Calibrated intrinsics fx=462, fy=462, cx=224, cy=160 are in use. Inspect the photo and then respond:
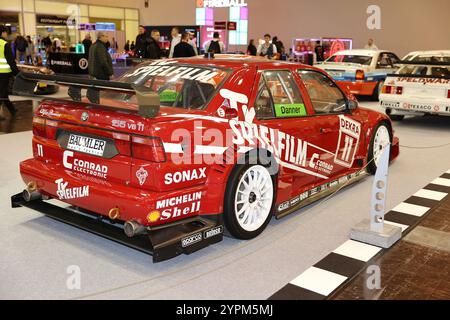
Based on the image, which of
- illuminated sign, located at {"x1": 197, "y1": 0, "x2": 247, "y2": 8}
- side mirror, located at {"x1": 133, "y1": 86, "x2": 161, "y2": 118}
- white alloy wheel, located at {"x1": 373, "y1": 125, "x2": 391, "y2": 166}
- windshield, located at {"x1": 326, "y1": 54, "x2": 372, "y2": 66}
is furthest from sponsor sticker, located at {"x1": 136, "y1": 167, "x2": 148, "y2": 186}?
illuminated sign, located at {"x1": 197, "y1": 0, "x2": 247, "y2": 8}

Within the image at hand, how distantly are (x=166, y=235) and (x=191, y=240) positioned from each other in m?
0.18

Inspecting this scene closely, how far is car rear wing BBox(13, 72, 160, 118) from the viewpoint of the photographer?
2934 millimetres

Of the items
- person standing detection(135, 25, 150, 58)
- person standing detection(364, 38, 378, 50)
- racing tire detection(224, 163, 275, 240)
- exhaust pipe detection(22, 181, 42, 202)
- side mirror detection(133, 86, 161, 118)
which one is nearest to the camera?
side mirror detection(133, 86, 161, 118)

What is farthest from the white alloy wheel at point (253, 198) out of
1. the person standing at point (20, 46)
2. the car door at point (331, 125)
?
the person standing at point (20, 46)

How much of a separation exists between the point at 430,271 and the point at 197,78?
2248 mm

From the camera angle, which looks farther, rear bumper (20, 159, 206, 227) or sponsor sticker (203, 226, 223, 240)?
sponsor sticker (203, 226, 223, 240)

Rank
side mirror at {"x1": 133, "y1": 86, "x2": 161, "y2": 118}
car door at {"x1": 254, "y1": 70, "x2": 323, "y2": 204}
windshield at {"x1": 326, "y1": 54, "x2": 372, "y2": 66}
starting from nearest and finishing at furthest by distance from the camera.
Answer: side mirror at {"x1": 133, "y1": 86, "x2": 161, "y2": 118}, car door at {"x1": 254, "y1": 70, "x2": 323, "y2": 204}, windshield at {"x1": 326, "y1": 54, "x2": 372, "y2": 66}

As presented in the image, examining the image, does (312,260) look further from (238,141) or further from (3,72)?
(3,72)

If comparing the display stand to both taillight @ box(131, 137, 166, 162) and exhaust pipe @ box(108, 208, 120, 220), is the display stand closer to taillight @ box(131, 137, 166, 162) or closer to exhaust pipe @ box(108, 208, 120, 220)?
taillight @ box(131, 137, 166, 162)

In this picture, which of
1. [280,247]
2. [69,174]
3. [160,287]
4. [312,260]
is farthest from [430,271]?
[69,174]

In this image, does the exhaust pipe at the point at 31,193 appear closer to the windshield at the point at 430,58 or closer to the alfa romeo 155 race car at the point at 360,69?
the windshield at the point at 430,58

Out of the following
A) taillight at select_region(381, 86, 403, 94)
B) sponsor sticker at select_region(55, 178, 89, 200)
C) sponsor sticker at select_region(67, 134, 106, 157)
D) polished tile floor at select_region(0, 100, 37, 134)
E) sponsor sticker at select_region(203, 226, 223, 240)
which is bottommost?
sponsor sticker at select_region(203, 226, 223, 240)

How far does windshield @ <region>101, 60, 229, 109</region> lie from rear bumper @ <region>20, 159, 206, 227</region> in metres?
0.77

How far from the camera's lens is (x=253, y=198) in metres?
3.65
